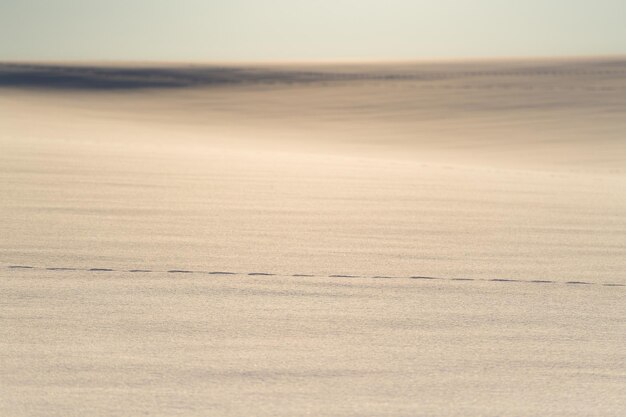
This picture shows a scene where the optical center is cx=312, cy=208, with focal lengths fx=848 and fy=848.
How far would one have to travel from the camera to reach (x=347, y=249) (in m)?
4.57

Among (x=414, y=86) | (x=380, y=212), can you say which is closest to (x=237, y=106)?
(x=414, y=86)

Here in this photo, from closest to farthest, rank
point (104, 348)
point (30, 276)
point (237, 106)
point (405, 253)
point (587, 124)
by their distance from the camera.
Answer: point (104, 348), point (30, 276), point (405, 253), point (587, 124), point (237, 106)

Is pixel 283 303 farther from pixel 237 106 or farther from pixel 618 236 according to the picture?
pixel 237 106

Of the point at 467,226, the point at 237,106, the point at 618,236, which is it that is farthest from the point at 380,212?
the point at 237,106

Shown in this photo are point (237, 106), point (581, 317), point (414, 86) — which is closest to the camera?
point (581, 317)

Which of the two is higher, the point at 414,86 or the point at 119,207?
the point at 414,86

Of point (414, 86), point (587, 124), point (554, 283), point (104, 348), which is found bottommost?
point (104, 348)

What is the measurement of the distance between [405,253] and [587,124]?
1580 cm

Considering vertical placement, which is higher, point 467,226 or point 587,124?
point 587,124

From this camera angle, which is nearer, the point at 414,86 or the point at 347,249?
the point at 347,249

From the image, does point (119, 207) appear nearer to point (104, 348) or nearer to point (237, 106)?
point (104, 348)

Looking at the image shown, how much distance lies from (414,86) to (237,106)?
6.37m

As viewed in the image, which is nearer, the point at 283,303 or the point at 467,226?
the point at 283,303

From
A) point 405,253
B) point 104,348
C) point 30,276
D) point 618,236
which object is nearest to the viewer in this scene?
point 104,348
